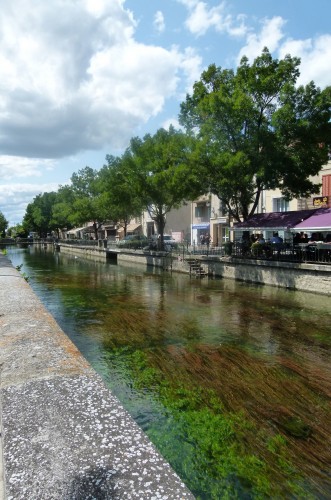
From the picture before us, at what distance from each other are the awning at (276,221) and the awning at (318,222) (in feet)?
1.98

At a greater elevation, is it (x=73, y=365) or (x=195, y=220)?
(x=195, y=220)

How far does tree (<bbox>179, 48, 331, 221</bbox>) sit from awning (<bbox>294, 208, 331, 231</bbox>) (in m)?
2.91

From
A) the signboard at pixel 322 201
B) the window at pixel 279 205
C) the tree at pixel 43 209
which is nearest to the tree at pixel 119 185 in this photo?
the window at pixel 279 205

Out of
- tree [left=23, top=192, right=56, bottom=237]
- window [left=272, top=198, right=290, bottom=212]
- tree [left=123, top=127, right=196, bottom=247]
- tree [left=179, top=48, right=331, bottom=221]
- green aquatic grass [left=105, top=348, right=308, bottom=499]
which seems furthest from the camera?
tree [left=23, top=192, right=56, bottom=237]

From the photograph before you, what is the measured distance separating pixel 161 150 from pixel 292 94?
47.2 ft

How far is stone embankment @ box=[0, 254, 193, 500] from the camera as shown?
8.57 feet

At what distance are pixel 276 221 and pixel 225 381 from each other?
17.3 m

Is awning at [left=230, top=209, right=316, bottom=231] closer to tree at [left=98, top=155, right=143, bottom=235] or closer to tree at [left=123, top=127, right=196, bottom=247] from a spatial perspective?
tree at [left=123, top=127, right=196, bottom=247]

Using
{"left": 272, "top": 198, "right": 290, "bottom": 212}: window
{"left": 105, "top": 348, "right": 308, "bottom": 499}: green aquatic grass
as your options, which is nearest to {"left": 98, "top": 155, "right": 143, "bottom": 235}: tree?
{"left": 272, "top": 198, "right": 290, "bottom": 212}: window

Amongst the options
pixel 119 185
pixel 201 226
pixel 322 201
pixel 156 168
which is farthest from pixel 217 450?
pixel 201 226

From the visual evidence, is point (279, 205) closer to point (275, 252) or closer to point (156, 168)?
point (156, 168)

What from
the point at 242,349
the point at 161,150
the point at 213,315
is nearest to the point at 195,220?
the point at 161,150

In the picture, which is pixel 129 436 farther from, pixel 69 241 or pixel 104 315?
pixel 69 241

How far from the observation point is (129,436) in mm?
3273
